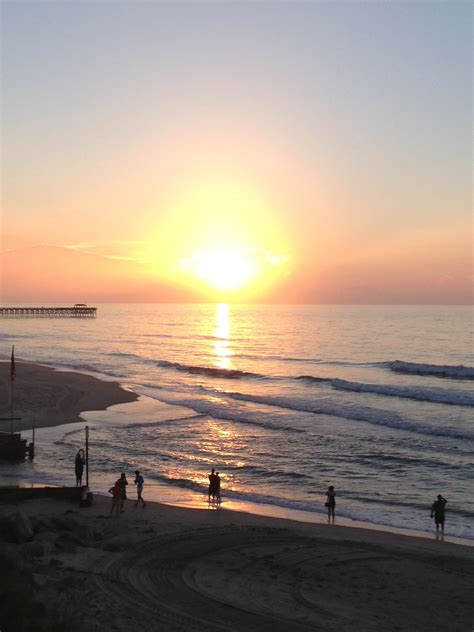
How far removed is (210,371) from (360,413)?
25.7 metres

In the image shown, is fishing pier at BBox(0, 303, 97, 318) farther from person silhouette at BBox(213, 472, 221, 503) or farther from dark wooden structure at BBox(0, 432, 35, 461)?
person silhouette at BBox(213, 472, 221, 503)

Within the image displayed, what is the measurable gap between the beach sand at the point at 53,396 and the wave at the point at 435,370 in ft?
97.7

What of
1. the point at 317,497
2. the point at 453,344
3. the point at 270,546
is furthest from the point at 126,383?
the point at 453,344

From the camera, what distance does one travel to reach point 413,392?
145 ft

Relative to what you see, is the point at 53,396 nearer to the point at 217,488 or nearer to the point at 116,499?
the point at 217,488

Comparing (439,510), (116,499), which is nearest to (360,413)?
(439,510)

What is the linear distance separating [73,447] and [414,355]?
57685 millimetres

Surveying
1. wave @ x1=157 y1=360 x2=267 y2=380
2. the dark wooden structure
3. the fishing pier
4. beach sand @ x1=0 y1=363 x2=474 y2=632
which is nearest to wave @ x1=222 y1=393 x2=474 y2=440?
wave @ x1=157 y1=360 x2=267 y2=380

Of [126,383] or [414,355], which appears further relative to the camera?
[414,355]

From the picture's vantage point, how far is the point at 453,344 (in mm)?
91625

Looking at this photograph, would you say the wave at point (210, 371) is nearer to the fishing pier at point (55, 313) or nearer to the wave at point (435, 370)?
the wave at point (435, 370)

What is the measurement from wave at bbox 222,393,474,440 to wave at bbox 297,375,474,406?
21.1ft

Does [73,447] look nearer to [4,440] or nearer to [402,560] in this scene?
[4,440]

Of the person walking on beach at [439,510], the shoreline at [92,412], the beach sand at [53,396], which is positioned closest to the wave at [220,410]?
the shoreline at [92,412]
